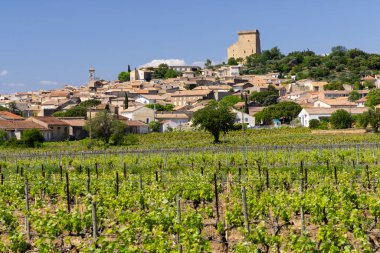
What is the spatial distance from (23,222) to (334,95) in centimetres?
8099

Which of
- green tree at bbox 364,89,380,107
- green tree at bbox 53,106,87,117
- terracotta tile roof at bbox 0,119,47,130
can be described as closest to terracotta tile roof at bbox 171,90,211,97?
green tree at bbox 53,106,87,117

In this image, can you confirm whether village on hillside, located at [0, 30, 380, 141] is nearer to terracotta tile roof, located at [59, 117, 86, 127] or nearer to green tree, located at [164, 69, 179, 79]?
terracotta tile roof, located at [59, 117, 86, 127]

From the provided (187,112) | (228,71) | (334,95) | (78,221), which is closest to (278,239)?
(78,221)

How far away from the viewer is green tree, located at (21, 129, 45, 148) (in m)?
47.6

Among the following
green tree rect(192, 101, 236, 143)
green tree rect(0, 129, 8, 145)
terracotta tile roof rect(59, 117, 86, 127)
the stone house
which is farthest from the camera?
terracotta tile roof rect(59, 117, 86, 127)

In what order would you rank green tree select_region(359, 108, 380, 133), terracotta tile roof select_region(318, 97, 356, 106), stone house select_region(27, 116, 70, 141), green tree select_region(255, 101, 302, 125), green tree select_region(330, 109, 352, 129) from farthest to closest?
terracotta tile roof select_region(318, 97, 356, 106) < green tree select_region(255, 101, 302, 125) < green tree select_region(330, 109, 352, 129) < stone house select_region(27, 116, 70, 141) < green tree select_region(359, 108, 380, 133)

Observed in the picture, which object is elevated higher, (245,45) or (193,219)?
(245,45)

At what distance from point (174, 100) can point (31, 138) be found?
165ft

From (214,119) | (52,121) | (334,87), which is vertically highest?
(334,87)

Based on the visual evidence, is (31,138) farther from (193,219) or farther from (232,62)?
(232,62)

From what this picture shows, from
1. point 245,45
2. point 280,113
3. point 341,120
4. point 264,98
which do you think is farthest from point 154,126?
point 245,45

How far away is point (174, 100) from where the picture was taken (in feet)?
318

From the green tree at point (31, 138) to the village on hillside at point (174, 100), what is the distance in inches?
122

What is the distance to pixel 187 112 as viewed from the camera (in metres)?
75.2
